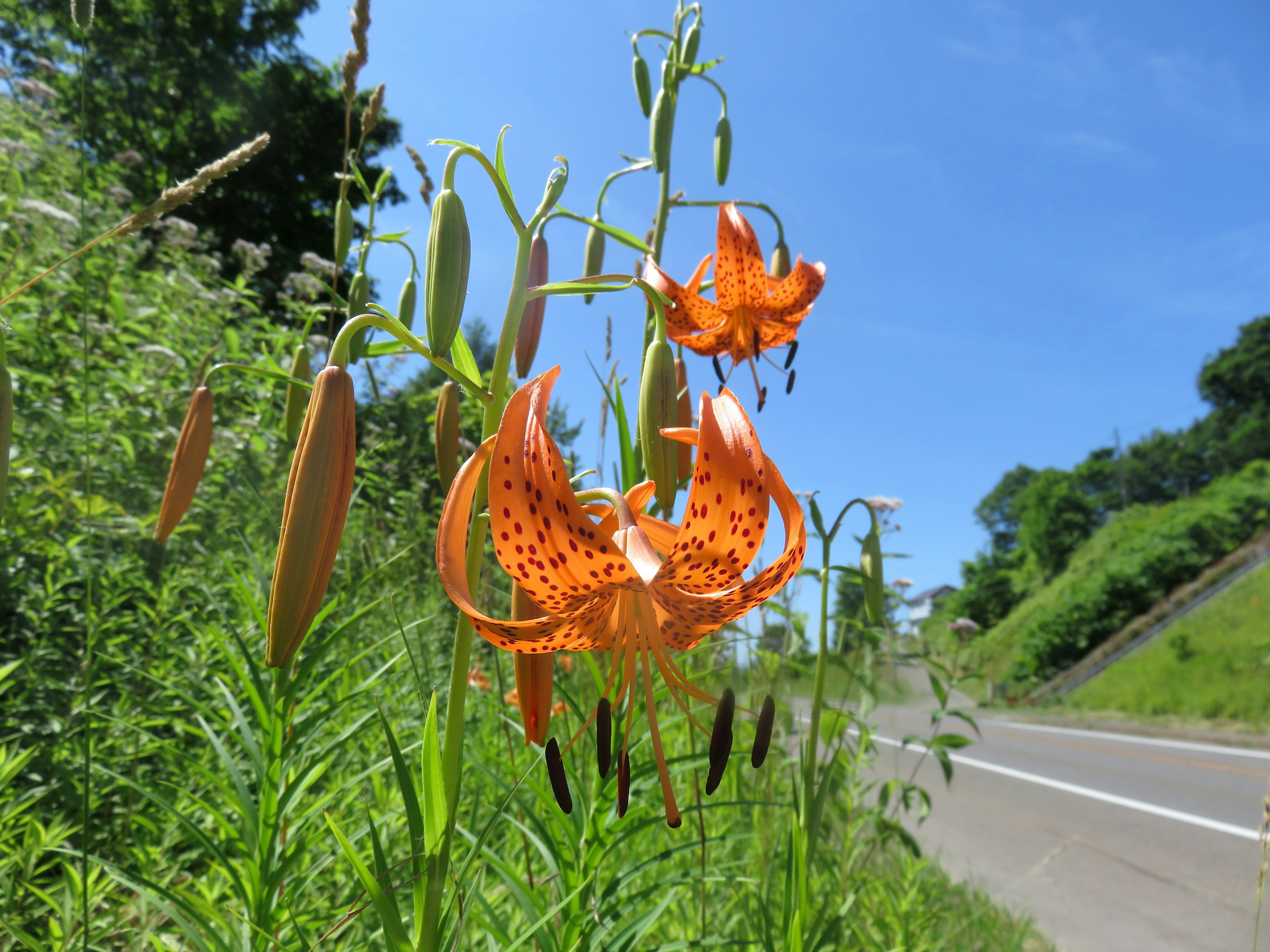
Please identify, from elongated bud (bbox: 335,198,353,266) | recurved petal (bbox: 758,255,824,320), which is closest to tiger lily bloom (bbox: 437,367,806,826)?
elongated bud (bbox: 335,198,353,266)

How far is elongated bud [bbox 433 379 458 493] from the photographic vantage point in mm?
609

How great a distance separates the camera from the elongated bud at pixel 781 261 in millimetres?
1221

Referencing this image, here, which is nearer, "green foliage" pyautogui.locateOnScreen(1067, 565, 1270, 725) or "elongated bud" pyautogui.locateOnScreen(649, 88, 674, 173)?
"elongated bud" pyautogui.locateOnScreen(649, 88, 674, 173)

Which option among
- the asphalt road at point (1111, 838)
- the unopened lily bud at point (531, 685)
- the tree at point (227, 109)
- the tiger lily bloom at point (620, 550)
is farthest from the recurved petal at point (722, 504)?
the tree at point (227, 109)

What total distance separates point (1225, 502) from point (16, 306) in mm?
23739

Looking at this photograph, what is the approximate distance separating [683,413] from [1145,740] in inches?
418

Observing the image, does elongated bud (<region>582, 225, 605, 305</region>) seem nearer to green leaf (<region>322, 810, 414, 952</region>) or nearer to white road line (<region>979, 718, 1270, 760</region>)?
green leaf (<region>322, 810, 414, 952</region>)

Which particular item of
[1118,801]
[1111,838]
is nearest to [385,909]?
[1111,838]

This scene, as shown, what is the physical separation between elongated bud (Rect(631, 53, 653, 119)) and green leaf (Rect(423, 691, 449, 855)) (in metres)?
1.01

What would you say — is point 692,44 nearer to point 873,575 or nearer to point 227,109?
point 873,575

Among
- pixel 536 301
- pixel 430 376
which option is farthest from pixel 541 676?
pixel 430 376

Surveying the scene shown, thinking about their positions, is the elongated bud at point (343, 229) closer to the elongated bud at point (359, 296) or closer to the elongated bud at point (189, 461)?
the elongated bud at point (359, 296)

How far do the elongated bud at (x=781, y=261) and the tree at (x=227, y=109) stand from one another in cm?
957

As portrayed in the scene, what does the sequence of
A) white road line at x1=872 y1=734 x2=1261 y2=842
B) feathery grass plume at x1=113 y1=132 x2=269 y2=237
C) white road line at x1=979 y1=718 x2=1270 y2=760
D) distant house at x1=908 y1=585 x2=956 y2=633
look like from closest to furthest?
feathery grass plume at x1=113 y1=132 x2=269 y2=237, white road line at x1=872 y1=734 x2=1261 y2=842, white road line at x1=979 y1=718 x2=1270 y2=760, distant house at x1=908 y1=585 x2=956 y2=633
